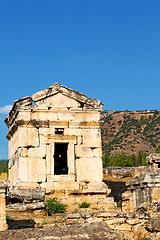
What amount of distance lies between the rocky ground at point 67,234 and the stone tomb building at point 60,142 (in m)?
9.21

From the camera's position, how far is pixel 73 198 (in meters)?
16.7

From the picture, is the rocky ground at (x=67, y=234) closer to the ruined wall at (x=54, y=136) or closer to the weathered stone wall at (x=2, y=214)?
the weathered stone wall at (x=2, y=214)

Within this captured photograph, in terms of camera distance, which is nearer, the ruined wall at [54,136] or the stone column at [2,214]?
the stone column at [2,214]

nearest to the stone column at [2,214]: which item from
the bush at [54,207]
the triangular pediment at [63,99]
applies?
the bush at [54,207]

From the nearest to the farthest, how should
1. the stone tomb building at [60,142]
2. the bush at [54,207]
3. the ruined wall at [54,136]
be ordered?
the bush at [54,207] → the stone tomb building at [60,142] → the ruined wall at [54,136]

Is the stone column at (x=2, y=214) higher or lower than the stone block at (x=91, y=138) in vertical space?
lower

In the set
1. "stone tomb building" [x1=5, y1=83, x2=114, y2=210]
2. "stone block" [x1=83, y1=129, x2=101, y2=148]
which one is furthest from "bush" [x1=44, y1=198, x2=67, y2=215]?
"stone block" [x1=83, y1=129, x2=101, y2=148]

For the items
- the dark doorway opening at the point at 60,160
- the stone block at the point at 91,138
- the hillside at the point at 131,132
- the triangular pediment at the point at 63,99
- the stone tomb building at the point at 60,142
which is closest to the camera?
the stone tomb building at the point at 60,142

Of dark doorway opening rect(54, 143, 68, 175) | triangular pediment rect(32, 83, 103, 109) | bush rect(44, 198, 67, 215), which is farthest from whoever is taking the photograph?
dark doorway opening rect(54, 143, 68, 175)

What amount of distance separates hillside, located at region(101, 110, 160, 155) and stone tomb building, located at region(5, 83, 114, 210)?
160 feet

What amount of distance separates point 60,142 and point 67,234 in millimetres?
10704

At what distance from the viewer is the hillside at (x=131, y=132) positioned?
232 ft

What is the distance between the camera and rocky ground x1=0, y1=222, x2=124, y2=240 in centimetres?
696

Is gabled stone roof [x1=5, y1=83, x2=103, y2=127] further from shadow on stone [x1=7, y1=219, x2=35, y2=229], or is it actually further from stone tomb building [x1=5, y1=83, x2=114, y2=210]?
shadow on stone [x1=7, y1=219, x2=35, y2=229]
